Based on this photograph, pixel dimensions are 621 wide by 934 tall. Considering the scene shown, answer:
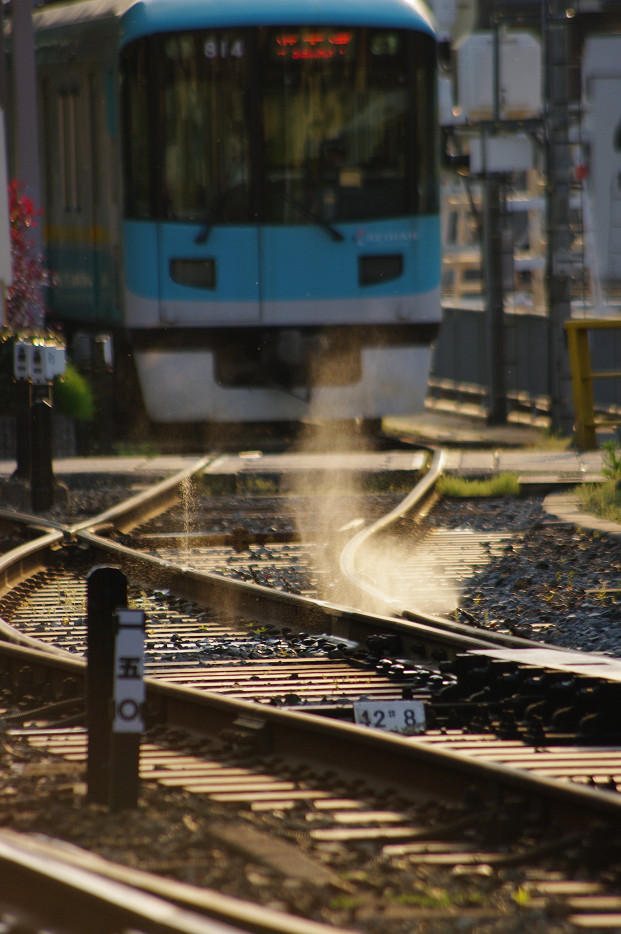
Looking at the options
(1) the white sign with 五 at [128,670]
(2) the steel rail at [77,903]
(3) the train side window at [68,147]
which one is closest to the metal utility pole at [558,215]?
(3) the train side window at [68,147]

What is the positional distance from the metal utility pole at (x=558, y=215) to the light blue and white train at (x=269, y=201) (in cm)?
184

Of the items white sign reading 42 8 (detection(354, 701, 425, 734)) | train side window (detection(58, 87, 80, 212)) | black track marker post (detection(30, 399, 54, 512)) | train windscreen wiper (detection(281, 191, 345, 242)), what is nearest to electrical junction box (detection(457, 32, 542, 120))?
train windscreen wiper (detection(281, 191, 345, 242))

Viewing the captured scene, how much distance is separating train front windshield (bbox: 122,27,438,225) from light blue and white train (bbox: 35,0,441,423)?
0.01m

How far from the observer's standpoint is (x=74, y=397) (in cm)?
1337

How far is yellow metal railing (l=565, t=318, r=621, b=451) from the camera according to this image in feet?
42.5

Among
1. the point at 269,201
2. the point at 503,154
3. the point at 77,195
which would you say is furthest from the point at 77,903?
the point at 503,154

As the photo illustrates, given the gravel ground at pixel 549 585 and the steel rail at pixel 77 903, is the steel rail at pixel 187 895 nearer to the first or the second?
the steel rail at pixel 77 903

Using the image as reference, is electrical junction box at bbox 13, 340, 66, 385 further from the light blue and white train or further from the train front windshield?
the train front windshield

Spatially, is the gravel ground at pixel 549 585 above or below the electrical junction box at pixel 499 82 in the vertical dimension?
below

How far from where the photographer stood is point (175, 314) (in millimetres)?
13188

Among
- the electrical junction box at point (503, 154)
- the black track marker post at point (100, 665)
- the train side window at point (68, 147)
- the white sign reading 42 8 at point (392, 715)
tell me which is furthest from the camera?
the electrical junction box at point (503, 154)

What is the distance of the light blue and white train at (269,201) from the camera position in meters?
13.0

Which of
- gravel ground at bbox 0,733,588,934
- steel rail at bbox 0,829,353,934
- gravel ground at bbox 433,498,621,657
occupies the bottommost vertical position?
gravel ground at bbox 433,498,621,657

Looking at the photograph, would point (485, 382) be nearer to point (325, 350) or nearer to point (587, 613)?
point (325, 350)
